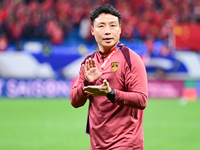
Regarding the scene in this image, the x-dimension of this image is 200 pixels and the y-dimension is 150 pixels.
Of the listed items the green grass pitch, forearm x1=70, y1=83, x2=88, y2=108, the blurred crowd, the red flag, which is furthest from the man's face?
the red flag

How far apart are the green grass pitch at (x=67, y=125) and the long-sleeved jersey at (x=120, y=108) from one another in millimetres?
4318

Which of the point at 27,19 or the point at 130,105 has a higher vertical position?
the point at 27,19

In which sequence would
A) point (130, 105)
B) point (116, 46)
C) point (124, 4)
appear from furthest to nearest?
1. point (124, 4)
2. point (116, 46)
3. point (130, 105)

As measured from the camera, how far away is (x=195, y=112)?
1142cm

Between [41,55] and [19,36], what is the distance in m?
2.05

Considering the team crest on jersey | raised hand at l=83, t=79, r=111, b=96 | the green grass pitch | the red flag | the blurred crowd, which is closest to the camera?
raised hand at l=83, t=79, r=111, b=96

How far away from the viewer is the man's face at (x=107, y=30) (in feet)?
9.68

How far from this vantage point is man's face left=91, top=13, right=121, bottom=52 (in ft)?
9.68

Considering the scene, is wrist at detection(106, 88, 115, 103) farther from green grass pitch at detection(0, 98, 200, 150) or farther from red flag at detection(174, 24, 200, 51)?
red flag at detection(174, 24, 200, 51)

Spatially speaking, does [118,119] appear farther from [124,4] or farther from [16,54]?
[124,4]

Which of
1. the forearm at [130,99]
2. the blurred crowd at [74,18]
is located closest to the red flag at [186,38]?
the blurred crowd at [74,18]

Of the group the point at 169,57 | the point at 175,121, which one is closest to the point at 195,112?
the point at 175,121

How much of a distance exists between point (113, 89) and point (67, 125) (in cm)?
715

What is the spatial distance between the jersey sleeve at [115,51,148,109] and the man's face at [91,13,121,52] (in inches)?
7.8
